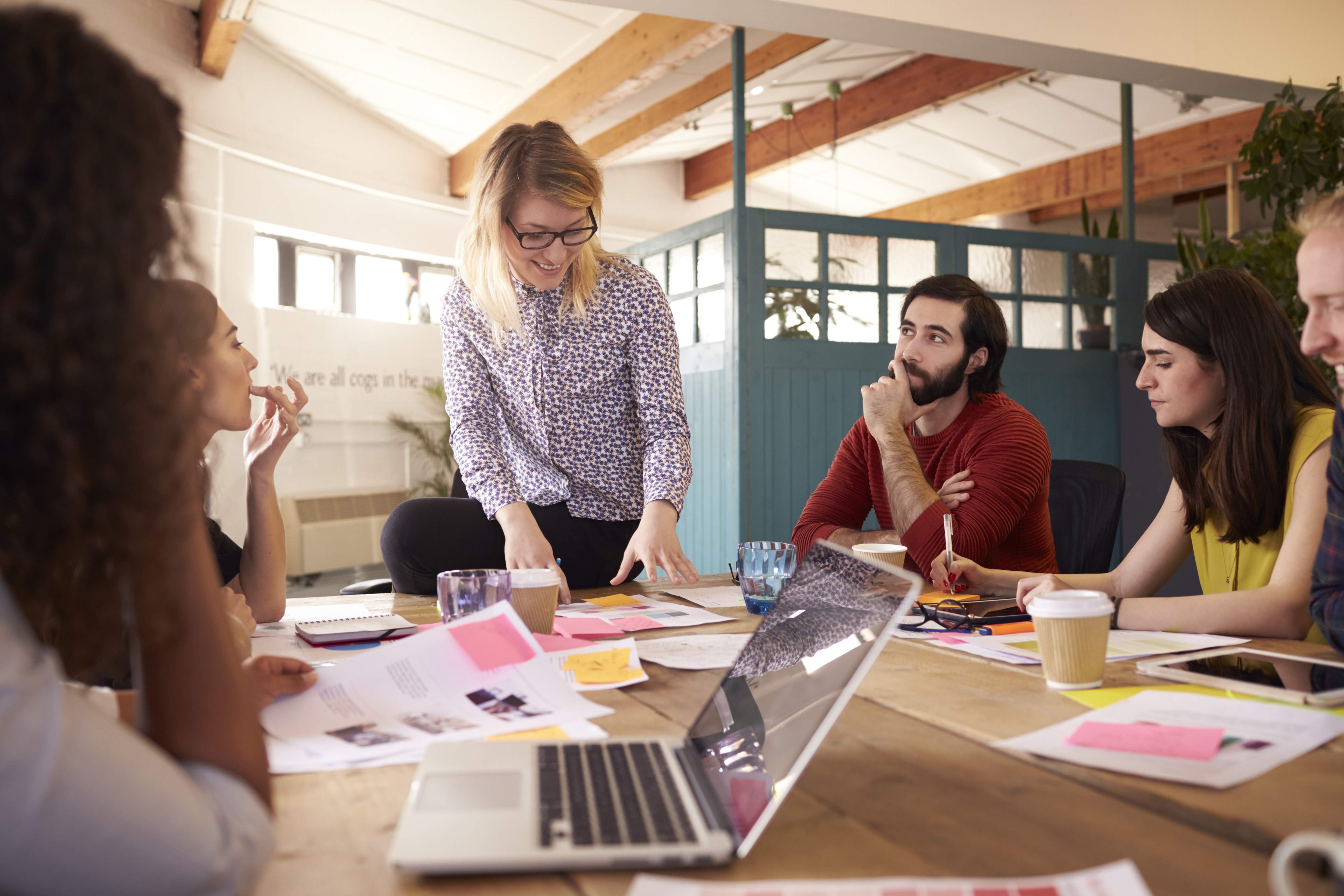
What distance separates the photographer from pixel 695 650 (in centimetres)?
116

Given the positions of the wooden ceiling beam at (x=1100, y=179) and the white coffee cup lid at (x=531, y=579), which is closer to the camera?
the white coffee cup lid at (x=531, y=579)

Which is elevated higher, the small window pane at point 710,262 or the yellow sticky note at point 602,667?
the small window pane at point 710,262

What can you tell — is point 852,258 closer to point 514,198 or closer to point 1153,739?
point 514,198

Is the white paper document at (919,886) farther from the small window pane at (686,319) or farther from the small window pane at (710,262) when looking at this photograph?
the small window pane at (686,319)

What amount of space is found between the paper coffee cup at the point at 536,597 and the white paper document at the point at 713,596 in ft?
1.15

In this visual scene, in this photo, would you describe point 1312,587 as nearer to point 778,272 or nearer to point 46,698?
point 46,698

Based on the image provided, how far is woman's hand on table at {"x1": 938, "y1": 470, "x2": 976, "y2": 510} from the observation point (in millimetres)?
2113

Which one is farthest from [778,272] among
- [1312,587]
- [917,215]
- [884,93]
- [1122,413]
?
[917,215]

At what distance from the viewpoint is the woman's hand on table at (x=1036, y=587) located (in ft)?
4.11

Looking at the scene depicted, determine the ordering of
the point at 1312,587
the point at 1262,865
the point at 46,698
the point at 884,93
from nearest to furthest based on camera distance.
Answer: the point at 46,698
the point at 1262,865
the point at 1312,587
the point at 884,93

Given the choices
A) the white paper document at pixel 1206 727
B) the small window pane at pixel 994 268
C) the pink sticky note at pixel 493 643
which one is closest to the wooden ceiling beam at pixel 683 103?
the small window pane at pixel 994 268

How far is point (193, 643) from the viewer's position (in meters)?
0.52

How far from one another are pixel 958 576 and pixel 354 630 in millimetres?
1008

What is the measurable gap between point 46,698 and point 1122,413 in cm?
528
